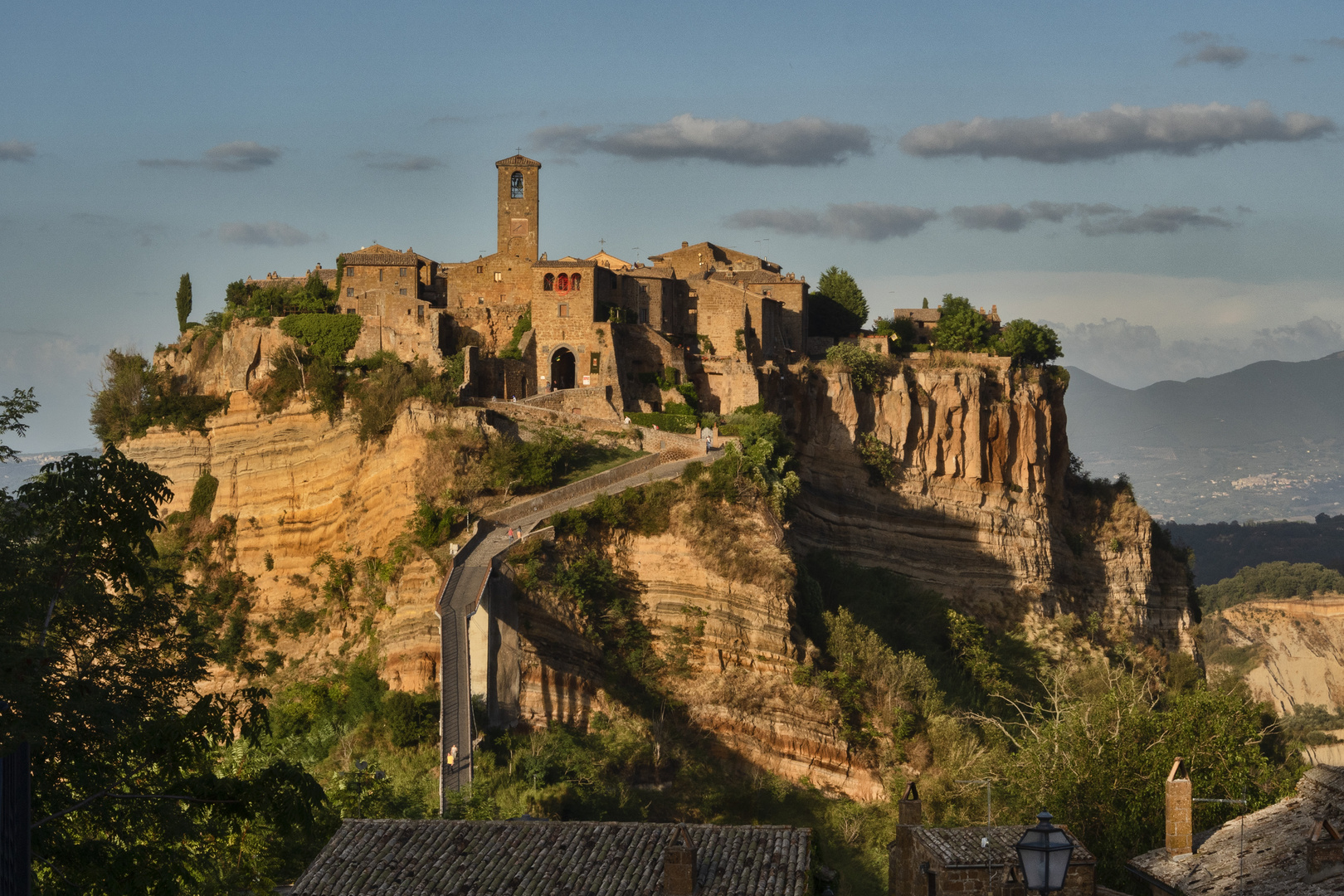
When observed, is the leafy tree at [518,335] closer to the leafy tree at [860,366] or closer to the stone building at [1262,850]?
the leafy tree at [860,366]

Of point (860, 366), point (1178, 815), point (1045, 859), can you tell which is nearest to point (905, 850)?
point (1178, 815)

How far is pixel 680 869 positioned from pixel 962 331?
50612mm

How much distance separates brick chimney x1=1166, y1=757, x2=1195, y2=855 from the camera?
81.4ft

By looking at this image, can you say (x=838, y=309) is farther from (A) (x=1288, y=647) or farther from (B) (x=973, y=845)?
(A) (x=1288, y=647)

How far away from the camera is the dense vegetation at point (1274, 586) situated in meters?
157

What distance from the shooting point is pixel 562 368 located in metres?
57.7

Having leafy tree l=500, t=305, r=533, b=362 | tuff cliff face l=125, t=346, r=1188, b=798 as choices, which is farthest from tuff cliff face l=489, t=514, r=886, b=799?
leafy tree l=500, t=305, r=533, b=362

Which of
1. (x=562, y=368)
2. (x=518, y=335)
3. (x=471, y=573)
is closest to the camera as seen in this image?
(x=471, y=573)

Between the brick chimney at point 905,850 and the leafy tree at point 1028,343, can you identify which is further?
the leafy tree at point 1028,343

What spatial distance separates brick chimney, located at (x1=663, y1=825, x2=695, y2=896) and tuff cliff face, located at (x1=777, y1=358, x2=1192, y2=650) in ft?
101

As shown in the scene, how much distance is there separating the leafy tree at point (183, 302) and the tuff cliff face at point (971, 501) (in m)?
24.6

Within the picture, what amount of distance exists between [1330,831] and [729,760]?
23.9 meters

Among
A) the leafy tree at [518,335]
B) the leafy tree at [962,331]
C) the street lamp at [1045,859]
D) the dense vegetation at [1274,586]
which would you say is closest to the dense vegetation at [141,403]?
the leafy tree at [518,335]

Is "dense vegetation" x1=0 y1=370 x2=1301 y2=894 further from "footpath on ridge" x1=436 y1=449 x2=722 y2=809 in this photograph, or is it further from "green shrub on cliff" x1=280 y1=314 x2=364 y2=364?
"green shrub on cliff" x1=280 y1=314 x2=364 y2=364
